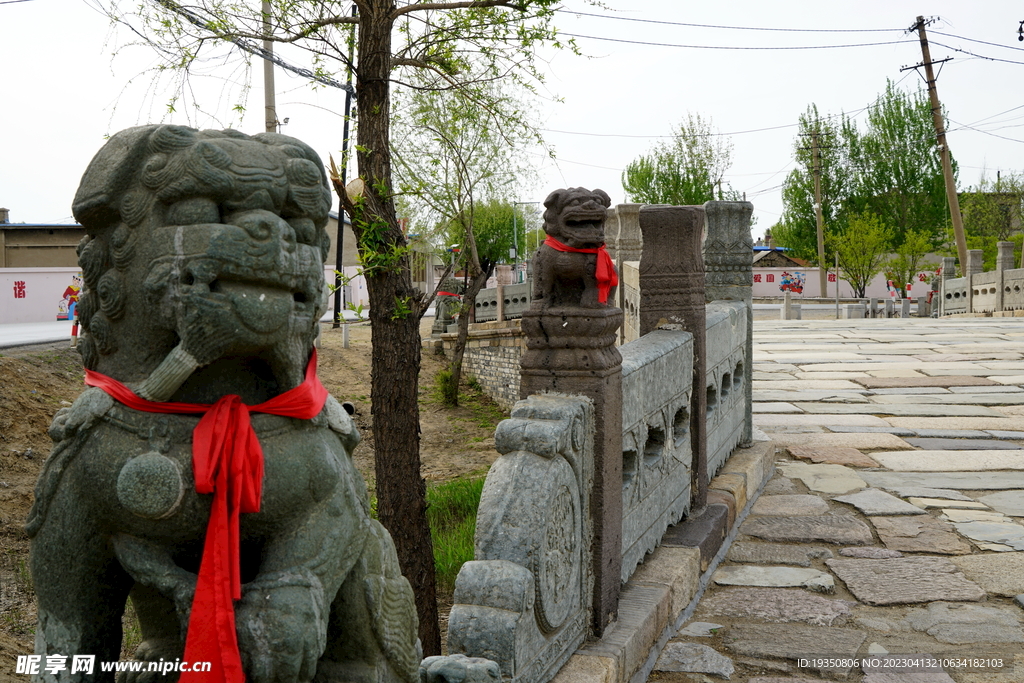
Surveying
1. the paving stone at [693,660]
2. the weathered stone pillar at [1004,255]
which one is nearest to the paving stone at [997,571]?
the paving stone at [693,660]

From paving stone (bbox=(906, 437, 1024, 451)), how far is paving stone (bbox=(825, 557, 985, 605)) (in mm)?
2998

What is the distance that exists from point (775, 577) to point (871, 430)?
167 inches

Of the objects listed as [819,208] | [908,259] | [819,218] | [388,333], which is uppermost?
[819,208]

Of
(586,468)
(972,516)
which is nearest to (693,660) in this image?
(586,468)

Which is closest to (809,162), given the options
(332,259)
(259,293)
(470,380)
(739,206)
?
(332,259)

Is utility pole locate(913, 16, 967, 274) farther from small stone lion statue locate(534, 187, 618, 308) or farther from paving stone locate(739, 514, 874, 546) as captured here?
small stone lion statue locate(534, 187, 618, 308)

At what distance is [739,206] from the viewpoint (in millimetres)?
6785

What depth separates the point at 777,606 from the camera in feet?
15.0

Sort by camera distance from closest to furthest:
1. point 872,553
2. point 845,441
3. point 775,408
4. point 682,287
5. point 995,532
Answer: point 682,287
point 872,553
point 995,532
point 845,441
point 775,408

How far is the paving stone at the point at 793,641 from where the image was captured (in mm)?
4023

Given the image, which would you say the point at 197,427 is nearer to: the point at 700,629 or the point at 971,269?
the point at 700,629

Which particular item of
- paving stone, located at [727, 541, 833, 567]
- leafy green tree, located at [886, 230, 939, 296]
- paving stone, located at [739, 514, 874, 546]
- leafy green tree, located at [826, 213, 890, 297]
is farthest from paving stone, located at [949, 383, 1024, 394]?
leafy green tree, located at [826, 213, 890, 297]

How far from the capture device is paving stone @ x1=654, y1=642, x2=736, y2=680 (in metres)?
3.86

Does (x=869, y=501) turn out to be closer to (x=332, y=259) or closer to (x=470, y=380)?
(x=470, y=380)
